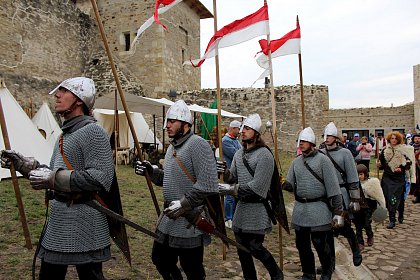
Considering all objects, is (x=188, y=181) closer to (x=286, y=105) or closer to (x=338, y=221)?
(x=338, y=221)

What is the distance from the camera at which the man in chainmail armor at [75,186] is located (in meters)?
2.06

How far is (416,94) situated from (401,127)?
7.60ft

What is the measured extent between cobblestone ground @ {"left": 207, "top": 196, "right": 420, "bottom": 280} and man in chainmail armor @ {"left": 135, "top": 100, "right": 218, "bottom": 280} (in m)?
1.22

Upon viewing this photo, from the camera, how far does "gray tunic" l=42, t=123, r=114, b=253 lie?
6.82 ft

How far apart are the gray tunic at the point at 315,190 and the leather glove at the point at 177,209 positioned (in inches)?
60.1

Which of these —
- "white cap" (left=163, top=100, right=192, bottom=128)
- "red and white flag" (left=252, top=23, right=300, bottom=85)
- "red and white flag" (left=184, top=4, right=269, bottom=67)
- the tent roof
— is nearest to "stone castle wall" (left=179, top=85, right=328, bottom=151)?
the tent roof

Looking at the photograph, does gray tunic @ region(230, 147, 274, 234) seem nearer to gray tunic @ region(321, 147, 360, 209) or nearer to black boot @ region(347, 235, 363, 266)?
gray tunic @ region(321, 147, 360, 209)

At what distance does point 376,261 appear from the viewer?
4676mm

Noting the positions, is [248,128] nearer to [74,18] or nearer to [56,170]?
[56,170]

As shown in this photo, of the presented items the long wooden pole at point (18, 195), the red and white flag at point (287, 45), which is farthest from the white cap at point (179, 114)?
the red and white flag at point (287, 45)

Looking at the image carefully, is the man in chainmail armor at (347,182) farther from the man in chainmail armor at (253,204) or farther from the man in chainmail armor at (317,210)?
the man in chainmail armor at (253,204)

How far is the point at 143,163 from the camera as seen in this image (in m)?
3.05

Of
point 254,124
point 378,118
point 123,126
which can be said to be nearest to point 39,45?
point 123,126

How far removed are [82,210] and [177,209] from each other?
64 centimetres
